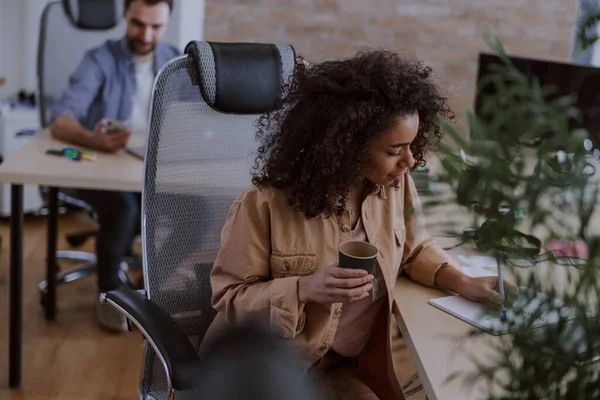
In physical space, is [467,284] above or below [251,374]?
below

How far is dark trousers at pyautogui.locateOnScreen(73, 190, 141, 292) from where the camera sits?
2859mm

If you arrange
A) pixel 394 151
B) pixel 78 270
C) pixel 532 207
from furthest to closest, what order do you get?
pixel 78 270 < pixel 394 151 < pixel 532 207

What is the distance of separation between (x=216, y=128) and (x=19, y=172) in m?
0.89

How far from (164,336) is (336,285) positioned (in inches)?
12.2

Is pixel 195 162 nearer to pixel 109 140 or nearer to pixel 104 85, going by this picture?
pixel 109 140

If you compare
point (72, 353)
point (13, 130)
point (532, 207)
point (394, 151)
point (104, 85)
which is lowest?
point (72, 353)

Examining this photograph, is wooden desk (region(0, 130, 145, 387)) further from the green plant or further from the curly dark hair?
the green plant

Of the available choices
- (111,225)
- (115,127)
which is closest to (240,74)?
(115,127)

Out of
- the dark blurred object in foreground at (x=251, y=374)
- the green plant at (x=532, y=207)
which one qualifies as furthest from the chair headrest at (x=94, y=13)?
the green plant at (x=532, y=207)

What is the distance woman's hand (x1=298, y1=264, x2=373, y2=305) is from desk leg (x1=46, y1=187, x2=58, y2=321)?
73.1 inches

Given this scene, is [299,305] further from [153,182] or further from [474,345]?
[153,182]

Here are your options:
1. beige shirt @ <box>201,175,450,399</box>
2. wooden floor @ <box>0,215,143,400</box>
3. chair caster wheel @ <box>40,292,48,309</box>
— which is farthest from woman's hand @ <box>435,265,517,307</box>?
chair caster wheel @ <box>40,292,48,309</box>

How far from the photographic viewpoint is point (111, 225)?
2.87 metres

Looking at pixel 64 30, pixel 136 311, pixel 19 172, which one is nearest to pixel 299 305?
pixel 136 311
